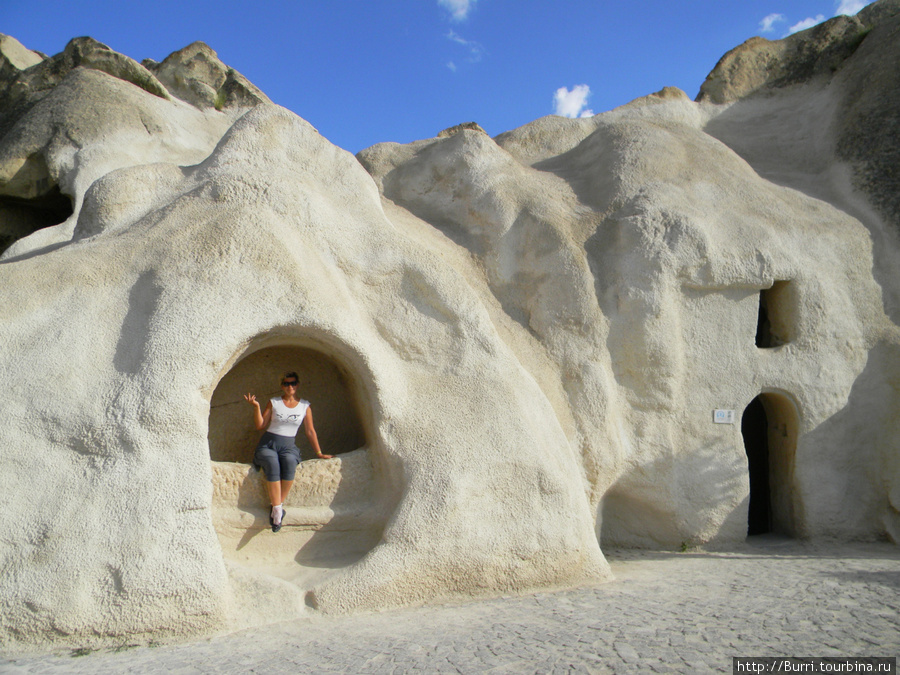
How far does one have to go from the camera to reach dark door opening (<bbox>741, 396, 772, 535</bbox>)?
7.87 m

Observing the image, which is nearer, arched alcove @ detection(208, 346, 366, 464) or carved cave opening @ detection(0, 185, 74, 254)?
arched alcove @ detection(208, 346, 366, 464)

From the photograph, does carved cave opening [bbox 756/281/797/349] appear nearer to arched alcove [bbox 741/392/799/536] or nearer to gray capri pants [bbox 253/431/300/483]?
arched alcove [bbox 741/392/799/536]

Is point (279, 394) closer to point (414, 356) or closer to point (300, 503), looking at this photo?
point (300, 503)

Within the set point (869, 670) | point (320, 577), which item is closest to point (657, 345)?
point (869, 670)

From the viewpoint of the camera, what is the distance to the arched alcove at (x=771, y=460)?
7.07m

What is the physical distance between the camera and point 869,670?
3611mm

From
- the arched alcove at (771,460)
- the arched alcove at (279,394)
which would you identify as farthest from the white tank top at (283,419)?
the arched alcove at (771,460)

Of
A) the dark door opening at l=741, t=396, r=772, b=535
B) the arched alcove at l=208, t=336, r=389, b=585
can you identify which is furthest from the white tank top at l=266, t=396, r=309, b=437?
the dark door opening at l=741, t=396, r=772, b=535

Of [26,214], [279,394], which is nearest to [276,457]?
[279,394]

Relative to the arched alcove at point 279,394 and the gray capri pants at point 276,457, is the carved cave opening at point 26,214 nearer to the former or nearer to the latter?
the arched alcove at point 279,394

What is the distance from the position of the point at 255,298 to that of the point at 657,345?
380 centimetres

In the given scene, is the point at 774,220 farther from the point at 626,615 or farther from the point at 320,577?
the point at 320,577

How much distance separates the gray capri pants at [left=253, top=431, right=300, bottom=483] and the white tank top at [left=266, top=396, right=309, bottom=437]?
4 centimetres

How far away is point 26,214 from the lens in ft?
31.7
